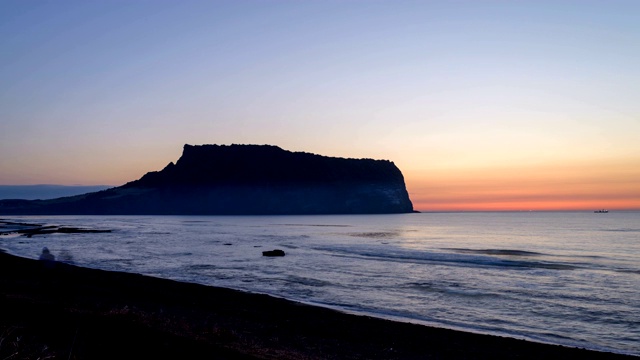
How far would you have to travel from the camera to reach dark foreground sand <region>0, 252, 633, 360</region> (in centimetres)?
1052

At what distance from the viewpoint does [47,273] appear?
2811 centimetres

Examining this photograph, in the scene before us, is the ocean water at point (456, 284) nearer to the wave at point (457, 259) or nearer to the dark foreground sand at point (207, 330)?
the wave at point (457, 259)

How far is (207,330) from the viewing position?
14266 mm

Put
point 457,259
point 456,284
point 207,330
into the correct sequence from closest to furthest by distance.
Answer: point 207,330 → point 456,284 → point 457,259

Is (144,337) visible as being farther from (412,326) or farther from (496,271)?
(496,271)

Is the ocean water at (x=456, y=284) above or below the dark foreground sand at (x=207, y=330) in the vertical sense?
below

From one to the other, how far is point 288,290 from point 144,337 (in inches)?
613

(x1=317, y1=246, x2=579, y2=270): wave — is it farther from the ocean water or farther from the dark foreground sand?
the dark foreground sand

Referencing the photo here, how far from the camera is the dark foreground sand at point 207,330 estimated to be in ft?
34.5

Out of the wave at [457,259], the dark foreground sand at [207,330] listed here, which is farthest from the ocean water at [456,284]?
the dark foreground sand at [207,330]

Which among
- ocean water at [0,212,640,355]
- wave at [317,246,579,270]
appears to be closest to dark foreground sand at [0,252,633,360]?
ocean water at [0,212,640,355]

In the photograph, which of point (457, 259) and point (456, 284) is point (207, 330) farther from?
point (457, 259)

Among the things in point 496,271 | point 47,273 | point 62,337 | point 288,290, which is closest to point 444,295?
point 288,290

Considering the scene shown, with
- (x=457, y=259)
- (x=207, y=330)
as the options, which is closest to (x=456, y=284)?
(x=457, y=259)
